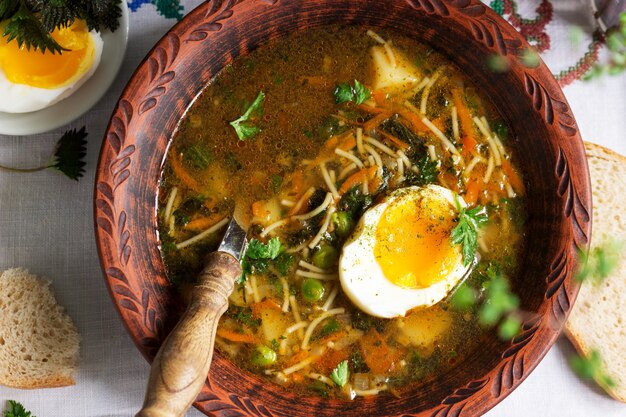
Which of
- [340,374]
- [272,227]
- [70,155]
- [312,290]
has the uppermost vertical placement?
[70,155]

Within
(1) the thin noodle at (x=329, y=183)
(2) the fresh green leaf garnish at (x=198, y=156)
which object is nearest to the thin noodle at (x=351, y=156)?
(1) the thin noodle at (x=329, y=183)

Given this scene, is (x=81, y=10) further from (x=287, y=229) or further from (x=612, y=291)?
(x=612, y=291)

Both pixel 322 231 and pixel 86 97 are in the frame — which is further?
pixel 86 97

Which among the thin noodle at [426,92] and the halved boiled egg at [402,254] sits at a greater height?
the thin noodle at [426,92]

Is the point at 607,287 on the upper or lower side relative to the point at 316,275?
lower

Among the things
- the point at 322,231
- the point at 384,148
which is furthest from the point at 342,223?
the point at 384,148

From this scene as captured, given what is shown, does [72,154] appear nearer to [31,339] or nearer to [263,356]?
[31,339]

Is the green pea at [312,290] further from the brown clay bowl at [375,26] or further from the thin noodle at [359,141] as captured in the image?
the thin noodle at [359,141]
